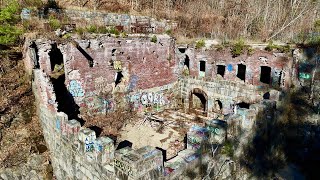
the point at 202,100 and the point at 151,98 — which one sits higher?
the point at 151,98

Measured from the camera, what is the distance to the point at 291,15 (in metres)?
22.1

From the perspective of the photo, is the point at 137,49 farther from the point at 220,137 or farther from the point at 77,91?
the point at 220,137

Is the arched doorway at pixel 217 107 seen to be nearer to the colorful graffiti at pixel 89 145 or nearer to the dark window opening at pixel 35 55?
the dark window opening at pixel 35 55

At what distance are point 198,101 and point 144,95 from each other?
12.7 ft

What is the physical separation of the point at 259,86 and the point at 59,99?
10657mm

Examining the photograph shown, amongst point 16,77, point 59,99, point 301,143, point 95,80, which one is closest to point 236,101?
point 301,143

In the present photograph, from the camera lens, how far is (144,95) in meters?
17.0

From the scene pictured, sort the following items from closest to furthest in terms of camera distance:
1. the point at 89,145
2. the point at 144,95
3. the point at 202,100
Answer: the point at 89,145 → the point at 144,95 → the point at 202,100

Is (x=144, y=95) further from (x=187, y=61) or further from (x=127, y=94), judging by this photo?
(x=187, y=61)

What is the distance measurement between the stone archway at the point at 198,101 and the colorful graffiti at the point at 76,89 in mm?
7220

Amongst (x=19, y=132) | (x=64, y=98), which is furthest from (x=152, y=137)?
(x=19, y=132)

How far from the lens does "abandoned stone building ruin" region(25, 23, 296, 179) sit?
8.02 meters

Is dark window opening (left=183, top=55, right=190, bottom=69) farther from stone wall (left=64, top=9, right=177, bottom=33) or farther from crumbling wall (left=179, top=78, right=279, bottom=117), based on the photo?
stone wall (left=64, top=9, right=177, bottom=33)

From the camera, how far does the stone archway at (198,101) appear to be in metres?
17.7
